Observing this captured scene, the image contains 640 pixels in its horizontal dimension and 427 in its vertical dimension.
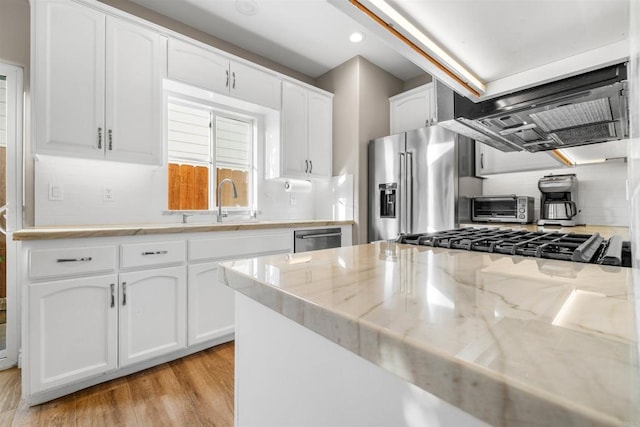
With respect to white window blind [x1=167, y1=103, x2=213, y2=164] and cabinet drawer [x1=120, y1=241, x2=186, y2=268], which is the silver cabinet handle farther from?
white window blind [x1=167, y1=103, x2=213, y2=164]

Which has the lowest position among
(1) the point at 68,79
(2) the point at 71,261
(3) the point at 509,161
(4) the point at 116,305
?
Result: (4) the point at 116,305

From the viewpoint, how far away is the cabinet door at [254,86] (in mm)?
2729

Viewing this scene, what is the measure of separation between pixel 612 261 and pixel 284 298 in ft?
2.80

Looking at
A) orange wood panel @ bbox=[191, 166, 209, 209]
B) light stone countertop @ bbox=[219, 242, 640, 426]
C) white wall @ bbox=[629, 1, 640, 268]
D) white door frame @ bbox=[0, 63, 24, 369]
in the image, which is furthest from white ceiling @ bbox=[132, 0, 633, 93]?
white door frame @ bbox=[0, 63, 24, 369]

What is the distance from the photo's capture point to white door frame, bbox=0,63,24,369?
2.05 metres

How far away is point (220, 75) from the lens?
2.63 metres

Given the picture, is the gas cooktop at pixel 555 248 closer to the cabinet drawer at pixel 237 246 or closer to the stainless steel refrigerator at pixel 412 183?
the cabinet drawer at pixel 237 246

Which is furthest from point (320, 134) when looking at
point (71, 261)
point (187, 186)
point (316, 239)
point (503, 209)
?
point (71, 261)

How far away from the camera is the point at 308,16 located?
106 inches

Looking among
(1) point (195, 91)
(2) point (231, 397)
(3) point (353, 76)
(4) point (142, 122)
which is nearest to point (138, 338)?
(2) point (231, 397)

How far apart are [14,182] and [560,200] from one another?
13.2 feet

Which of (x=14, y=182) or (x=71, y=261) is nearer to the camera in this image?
(x=71, y=261)

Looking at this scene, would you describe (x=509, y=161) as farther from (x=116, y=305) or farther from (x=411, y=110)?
(x=116, y=305)

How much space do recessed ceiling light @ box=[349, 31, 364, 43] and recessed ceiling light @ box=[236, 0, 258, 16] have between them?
0.94 m
